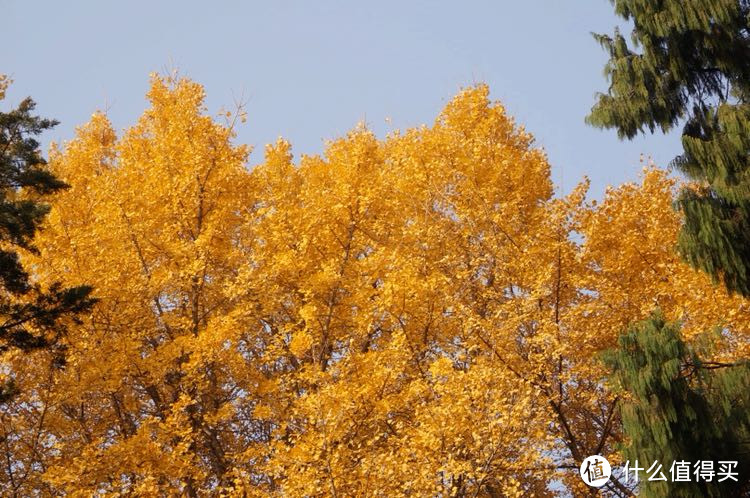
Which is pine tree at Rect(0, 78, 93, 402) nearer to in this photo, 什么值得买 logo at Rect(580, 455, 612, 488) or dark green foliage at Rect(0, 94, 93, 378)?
dark green foliage at Rect(0, 94, 93, 378)

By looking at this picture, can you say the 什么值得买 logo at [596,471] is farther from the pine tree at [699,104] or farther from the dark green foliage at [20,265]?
the dark green foliage at [20,265]

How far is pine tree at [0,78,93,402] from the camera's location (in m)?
9.59

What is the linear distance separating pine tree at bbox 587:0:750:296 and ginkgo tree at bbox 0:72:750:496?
4.77ft

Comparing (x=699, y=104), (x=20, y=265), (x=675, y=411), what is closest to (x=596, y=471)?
(x=675, y=411)

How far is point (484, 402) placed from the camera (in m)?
9.75

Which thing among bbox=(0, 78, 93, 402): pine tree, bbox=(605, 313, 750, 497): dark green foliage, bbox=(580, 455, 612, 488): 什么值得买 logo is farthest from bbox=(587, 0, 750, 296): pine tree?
bbox=(0, 78, 93, 402): pine tree

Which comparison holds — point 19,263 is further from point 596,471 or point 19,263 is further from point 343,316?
point 596,471

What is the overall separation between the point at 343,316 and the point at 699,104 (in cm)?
670

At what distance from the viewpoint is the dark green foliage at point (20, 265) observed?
9586 mm

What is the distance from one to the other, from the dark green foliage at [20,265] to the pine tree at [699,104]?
6.93 meters

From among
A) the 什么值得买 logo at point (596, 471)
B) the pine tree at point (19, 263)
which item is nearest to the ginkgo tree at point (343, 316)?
the 什么值得买 logo at point (596, 471)

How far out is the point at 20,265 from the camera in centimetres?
1001

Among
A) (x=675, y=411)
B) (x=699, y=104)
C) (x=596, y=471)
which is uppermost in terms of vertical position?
(x=699, y=104)

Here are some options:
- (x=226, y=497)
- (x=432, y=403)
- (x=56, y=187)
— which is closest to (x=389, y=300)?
(x=432, y=403)
